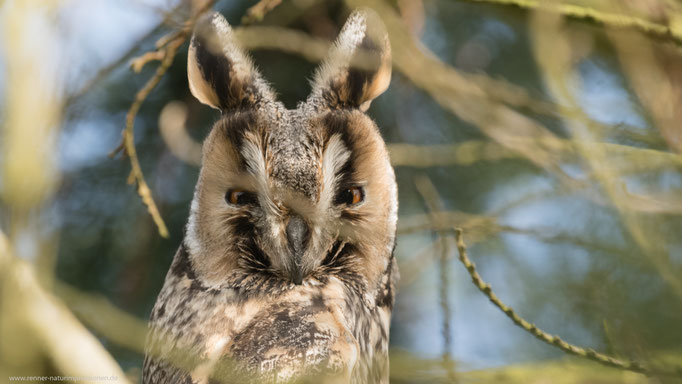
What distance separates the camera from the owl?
1.83 m

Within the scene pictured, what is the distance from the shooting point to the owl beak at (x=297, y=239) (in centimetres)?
188

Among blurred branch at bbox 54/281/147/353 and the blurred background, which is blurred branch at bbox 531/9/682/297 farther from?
blurred branch at bbox 54/281/147/353

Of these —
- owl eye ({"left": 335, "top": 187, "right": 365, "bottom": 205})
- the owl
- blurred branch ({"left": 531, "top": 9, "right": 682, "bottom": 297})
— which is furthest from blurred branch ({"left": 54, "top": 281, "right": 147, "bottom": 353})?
blurred branch ({"left": 531, "top": 9, "right": 682, "bottom": 297})

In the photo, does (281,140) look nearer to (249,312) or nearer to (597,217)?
(249,312)

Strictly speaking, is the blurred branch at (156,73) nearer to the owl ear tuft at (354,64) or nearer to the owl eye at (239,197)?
the owl eye at (239,197)

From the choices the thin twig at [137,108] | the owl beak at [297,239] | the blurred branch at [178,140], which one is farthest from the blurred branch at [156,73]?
the blurred branch at [178,140]

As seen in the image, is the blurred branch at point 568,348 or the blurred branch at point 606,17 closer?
the blurred branch at point 568,348

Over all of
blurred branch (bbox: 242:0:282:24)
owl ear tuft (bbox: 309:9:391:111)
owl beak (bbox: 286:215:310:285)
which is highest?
owl ear tuft (bbox: 309:9:391:111)

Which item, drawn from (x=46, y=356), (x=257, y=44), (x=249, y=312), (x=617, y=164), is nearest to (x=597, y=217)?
(x=617, y=164)

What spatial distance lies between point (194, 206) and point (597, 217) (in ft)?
3.93

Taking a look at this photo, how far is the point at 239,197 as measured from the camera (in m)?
1.97

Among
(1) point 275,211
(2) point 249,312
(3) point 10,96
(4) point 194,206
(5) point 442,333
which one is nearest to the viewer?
(3) point 10,96

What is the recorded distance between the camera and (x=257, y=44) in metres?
2.24

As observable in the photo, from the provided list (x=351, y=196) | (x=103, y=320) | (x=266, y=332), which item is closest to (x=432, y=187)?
(x=351, y=196)
